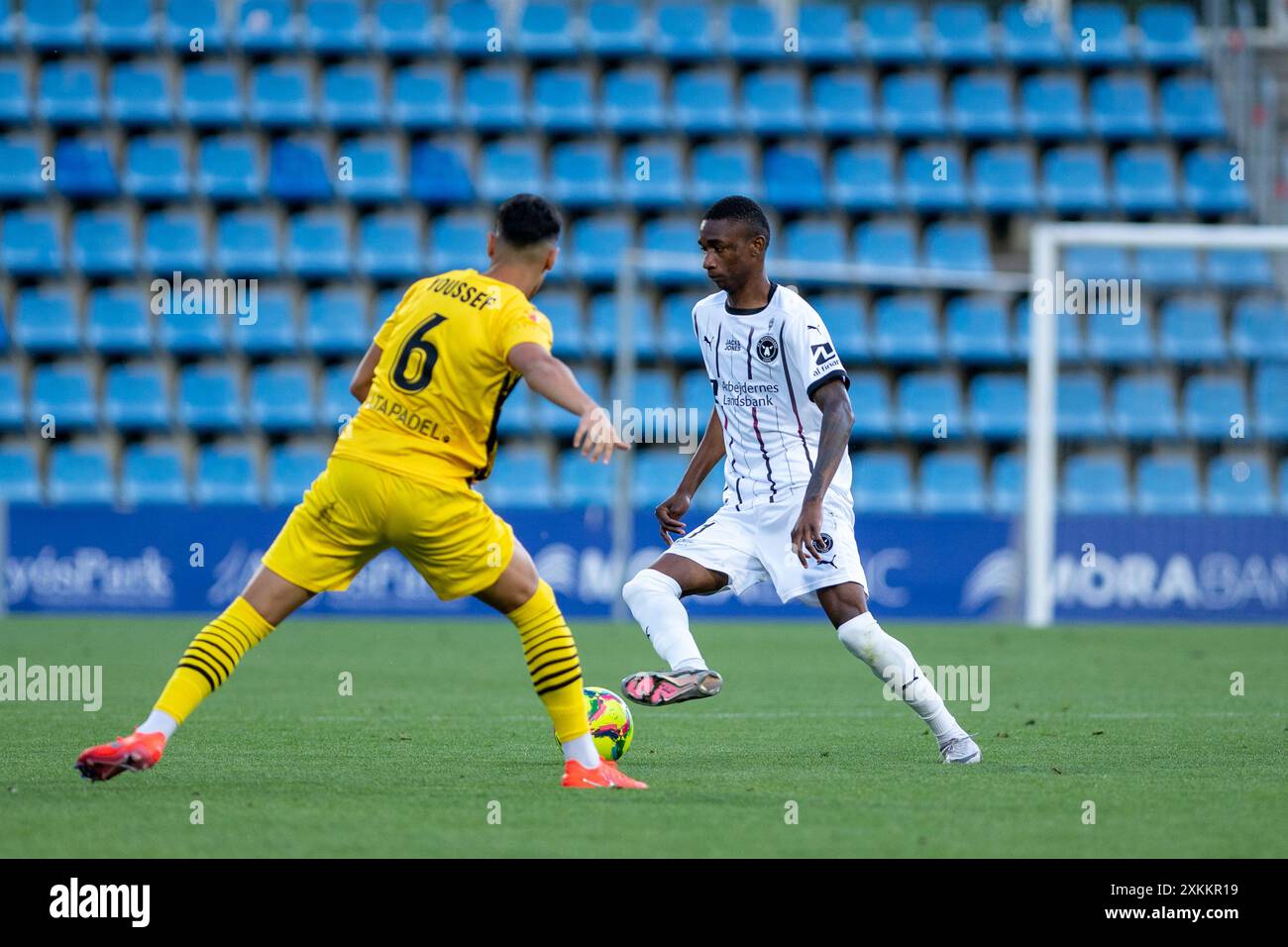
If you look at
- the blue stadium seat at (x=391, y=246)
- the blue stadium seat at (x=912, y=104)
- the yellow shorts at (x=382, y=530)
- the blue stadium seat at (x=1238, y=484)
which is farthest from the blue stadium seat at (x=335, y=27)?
the yellow shorts at (x=382, y=530)

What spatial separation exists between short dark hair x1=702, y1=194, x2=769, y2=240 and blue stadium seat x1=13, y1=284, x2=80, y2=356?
601 inches

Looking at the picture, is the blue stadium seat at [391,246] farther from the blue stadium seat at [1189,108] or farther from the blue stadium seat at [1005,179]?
the blue stadium seat at [1189,108]

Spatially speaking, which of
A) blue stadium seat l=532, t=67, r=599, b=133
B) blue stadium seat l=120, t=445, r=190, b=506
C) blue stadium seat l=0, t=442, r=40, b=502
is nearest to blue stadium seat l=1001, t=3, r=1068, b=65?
blue stadium seat l=532, t=67, r=599, b=133

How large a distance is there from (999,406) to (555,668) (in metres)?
15.2

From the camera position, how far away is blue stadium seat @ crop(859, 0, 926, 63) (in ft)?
75.2

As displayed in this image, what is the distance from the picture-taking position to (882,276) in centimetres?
1883

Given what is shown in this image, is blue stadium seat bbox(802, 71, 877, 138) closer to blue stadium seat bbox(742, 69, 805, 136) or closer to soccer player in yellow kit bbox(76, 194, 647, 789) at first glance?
blue stadium seat bbox(742, 69, 805, 136)

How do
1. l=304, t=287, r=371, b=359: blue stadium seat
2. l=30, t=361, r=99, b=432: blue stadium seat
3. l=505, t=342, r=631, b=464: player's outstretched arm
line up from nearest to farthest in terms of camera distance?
l=505, t=342, r=631, b=464: player's outstretched arm < l=30, t=361, r=99, b=432: blue stadium seat < l=304, t=287, r=371, b=359: blue stadium seat

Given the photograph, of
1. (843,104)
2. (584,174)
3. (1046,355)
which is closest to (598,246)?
(584,174)

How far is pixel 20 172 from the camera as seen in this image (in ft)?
70.6
